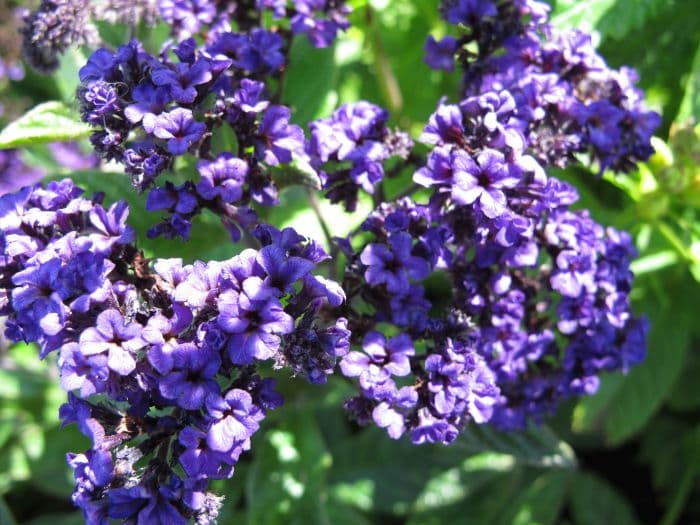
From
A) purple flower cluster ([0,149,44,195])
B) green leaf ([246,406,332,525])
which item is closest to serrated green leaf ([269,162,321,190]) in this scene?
green leaf ([246,406,332,525])

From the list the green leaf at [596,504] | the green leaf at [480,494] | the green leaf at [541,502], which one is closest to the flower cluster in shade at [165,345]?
the green leaf at [480,494]

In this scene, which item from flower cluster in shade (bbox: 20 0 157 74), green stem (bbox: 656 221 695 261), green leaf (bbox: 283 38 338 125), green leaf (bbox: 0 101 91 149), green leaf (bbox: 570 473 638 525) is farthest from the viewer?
green leaf (bbox: 570 473 638 525)

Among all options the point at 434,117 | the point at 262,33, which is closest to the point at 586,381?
the point at 434,117

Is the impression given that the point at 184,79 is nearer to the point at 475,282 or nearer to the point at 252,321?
the point at 252,321

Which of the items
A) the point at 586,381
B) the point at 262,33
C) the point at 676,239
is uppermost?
the point at 262,33

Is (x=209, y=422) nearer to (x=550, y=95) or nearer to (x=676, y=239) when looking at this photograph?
(x=550, y=95)

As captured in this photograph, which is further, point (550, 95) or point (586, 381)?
point (586, 381)

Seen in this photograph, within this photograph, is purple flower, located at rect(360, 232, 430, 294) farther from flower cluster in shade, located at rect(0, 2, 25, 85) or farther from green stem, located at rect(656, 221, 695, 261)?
flower cluster in shade, located at rect(0, 2, 25, 85)
